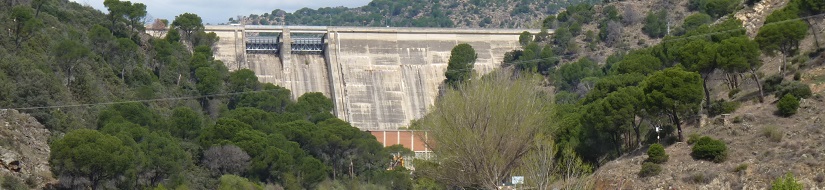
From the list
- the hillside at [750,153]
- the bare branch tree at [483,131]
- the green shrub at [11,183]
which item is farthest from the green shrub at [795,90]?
the green shrub at [11,183]

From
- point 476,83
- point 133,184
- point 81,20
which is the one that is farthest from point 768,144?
point 81,20

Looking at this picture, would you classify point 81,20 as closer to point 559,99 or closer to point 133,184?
point 559,99

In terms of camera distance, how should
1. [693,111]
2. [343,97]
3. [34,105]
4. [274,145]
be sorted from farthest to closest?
[343,97]
[274,145]
[34,105]
[693,111]

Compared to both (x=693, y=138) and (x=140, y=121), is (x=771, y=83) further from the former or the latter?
(x=140, y=121)

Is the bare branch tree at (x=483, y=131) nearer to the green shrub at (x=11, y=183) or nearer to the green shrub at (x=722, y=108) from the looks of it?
the green shrub at (x=722, y=108)

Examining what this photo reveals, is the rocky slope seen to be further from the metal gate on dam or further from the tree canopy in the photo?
the tree canopy
